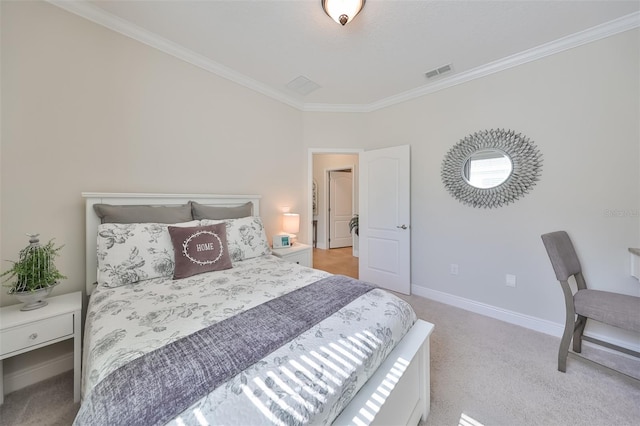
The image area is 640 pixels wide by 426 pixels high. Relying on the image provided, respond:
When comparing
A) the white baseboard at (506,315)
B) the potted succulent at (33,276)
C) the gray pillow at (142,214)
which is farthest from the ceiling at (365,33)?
the white baseboard at (506,315)

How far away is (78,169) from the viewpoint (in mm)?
1791

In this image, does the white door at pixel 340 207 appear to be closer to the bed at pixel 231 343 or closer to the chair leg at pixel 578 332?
the bed at pixel 231 343

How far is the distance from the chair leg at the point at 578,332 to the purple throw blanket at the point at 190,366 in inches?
85.6

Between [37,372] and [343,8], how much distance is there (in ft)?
10.8

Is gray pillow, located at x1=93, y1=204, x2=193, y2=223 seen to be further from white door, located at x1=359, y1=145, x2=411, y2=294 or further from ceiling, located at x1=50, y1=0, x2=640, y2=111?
white door, located at x1=359, y1=145, x2=411, y2=294

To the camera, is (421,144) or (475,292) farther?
(421,144)

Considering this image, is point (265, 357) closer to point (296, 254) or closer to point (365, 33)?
point (296, 254)

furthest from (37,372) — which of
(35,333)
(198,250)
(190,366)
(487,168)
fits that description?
(487,168)

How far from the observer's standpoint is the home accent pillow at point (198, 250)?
170 cm

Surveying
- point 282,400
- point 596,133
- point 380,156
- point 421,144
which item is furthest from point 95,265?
point 596,133

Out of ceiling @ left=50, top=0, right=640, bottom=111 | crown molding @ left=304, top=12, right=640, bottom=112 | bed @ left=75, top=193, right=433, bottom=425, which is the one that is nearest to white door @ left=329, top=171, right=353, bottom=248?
crown molding @ left=304, top=12, right=640, bottom=112

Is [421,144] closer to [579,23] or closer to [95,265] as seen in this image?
[579,23]

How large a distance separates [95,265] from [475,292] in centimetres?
363

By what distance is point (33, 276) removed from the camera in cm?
139
